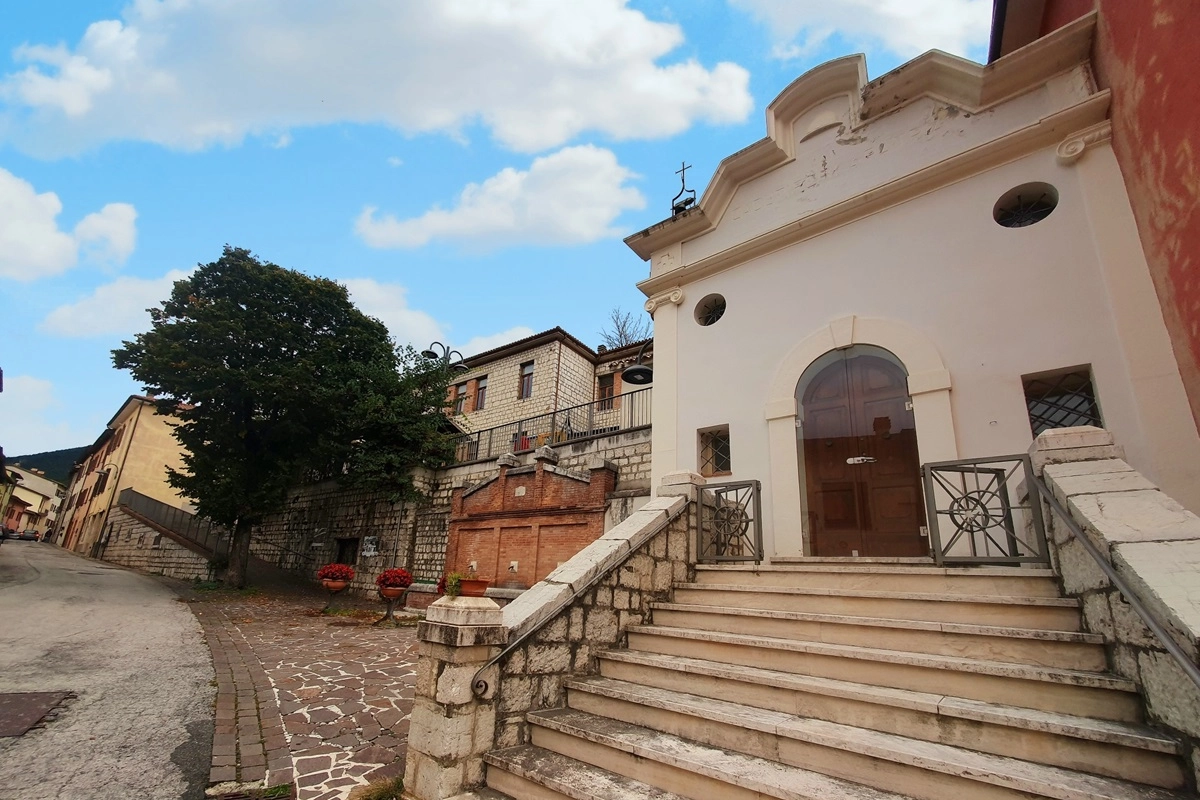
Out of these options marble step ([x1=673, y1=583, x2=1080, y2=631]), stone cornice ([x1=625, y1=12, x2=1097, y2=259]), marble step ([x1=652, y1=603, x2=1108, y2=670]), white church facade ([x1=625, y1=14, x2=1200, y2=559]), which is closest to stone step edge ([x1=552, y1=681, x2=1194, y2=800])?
marble step ([x1=652, y1=603, x2=1108, y2=670])

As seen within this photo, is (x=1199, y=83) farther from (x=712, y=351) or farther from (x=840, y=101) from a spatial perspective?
(x=712, y=351)

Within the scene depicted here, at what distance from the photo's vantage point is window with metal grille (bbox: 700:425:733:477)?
300 inches

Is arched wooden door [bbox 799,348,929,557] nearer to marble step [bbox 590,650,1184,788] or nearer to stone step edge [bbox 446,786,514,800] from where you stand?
marble step [bbox 590,650,1184,788]

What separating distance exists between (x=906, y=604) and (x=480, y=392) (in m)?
19.8

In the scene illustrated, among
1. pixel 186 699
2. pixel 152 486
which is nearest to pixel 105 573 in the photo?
pixel 152 486

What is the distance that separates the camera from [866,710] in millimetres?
2932

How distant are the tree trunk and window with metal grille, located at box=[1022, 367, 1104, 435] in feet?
59.5

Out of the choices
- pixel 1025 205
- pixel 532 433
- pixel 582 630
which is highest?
pixel 1025 205

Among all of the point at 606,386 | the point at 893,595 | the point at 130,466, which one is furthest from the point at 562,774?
the point at 130,466

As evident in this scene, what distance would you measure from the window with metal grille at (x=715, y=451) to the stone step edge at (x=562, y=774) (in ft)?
15.9

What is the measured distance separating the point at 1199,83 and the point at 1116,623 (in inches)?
162

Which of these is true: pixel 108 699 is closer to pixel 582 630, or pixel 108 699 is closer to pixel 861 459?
pixel 582 630

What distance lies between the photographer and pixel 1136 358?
Answer: 5039mm

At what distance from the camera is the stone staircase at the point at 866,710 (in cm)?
239
